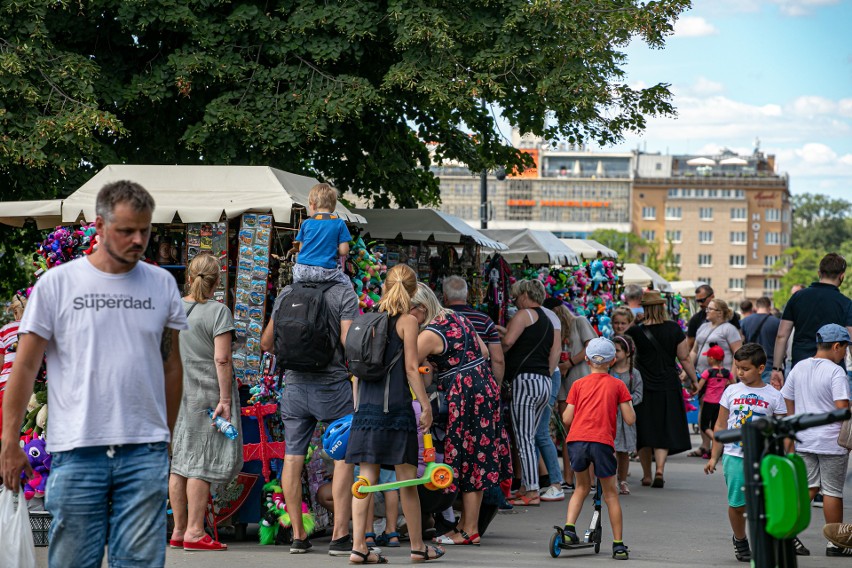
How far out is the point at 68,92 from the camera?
1438cm

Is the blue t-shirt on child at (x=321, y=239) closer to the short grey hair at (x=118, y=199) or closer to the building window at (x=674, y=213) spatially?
the short grey hair at (x=118, y=199)

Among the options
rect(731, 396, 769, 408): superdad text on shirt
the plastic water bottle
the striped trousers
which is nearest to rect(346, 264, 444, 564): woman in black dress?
the plastic water bottle

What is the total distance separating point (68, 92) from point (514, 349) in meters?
6.57

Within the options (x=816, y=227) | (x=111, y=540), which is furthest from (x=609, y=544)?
(x=816, y=227)

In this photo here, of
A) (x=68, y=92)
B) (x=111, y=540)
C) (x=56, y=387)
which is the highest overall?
(x=68, y=92)

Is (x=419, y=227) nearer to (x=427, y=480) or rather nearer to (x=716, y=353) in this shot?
(x=716, y=353)

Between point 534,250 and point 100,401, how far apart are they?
1197 cm

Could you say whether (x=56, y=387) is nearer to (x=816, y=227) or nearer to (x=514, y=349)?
(x=514, y=349)

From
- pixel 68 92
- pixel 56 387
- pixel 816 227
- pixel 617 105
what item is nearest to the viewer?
pixel 56 387

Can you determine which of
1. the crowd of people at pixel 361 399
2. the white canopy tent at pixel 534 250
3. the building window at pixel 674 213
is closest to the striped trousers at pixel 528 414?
the crowd of people at pixel 361 399

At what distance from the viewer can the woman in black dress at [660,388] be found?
1308cm

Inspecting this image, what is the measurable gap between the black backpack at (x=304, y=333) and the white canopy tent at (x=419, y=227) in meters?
4.85

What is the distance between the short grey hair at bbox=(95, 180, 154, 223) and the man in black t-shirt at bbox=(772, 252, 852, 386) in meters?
6.54

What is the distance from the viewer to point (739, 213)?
152 meters
